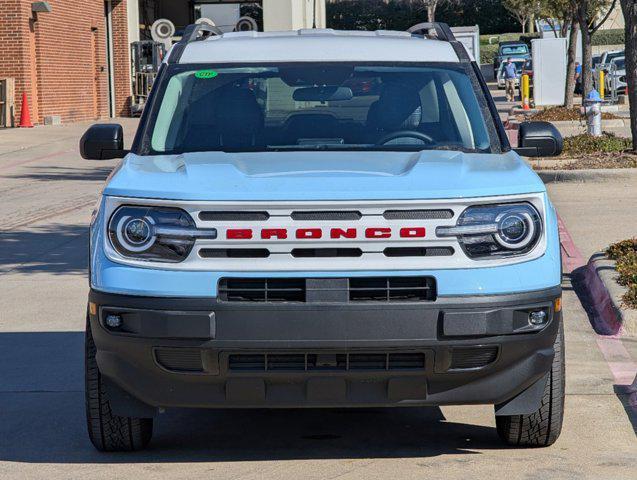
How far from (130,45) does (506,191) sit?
37.8 metres

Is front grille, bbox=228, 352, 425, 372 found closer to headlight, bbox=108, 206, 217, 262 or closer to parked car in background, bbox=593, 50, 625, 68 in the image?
headlight, bbox=108, 206, 217, 262

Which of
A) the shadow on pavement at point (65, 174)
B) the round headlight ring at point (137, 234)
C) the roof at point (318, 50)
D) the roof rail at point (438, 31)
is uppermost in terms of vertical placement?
the roof rail at point (438, 31)

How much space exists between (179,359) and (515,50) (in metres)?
59.9

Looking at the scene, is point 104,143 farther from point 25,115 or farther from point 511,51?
point 511,51

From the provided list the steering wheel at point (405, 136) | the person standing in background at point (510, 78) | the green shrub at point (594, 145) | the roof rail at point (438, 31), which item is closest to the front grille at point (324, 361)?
the steering wheel at point (405, 136)

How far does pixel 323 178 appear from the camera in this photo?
17.1 ft

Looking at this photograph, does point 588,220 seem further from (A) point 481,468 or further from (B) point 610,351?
(A) point 481,468

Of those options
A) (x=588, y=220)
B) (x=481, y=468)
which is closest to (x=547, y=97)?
(x=588, y=220)

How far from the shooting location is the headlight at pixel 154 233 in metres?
5.07

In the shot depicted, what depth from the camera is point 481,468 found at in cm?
551

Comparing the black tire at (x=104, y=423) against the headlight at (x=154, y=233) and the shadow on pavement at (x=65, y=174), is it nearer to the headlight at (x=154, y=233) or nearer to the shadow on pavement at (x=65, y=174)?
the headlight at (x=154, y=233)

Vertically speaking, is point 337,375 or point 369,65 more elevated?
point 369,65

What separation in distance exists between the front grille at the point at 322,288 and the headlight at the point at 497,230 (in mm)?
221

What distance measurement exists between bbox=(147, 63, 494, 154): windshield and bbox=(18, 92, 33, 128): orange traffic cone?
83.0 feet
